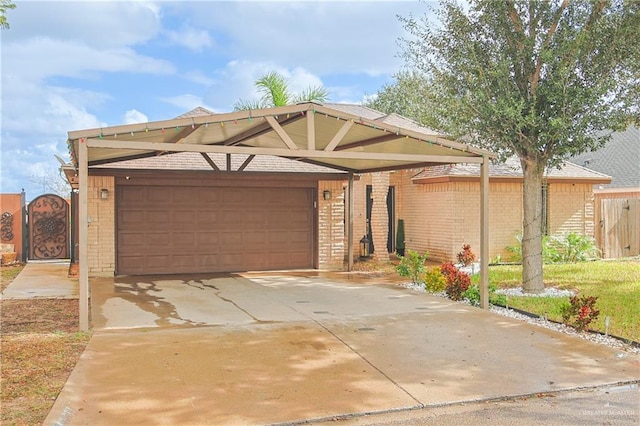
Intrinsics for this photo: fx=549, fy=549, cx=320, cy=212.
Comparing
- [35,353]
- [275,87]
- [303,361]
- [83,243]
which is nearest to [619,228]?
[275,87]

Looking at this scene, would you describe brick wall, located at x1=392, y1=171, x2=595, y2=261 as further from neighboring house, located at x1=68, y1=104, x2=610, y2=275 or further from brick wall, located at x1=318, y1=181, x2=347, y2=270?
brick wall, located at x1=318, y1=181, x2=347, y2=270

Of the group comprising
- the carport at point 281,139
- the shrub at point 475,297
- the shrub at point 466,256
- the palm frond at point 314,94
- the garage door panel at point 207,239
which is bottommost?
the shrub at point 475,297

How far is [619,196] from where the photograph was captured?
20.4m

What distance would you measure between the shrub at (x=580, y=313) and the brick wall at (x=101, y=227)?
30.1 ft

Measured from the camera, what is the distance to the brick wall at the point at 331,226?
13609mm

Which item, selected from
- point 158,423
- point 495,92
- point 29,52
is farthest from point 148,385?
point 29,52

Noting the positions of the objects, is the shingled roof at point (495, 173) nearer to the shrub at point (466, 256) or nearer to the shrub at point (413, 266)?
the shrub at point (466, 256)

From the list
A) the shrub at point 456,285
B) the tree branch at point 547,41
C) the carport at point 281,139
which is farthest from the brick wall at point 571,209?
the shrub at point 456,285

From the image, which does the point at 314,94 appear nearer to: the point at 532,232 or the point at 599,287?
the point at 532,232

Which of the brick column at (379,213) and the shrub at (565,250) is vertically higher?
the brick column at (379,213)

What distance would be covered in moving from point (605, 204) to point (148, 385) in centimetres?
1528

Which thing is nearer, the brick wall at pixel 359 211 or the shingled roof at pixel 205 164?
the shingled roof at pixel 205 164

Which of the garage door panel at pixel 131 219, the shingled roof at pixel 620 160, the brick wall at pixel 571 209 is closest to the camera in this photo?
the garage door panel at pixel 131 219

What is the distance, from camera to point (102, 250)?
39.4ft
